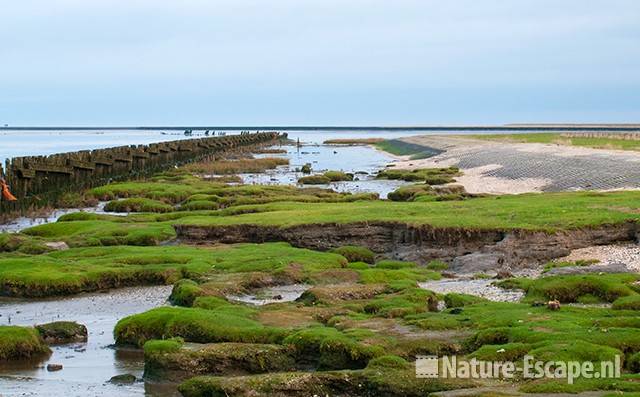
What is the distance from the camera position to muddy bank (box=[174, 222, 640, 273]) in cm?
2783

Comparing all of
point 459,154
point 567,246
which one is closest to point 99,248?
point 567,246

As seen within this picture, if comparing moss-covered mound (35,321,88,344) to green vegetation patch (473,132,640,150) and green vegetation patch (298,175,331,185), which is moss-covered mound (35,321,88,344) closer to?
green vegetation patch (298,175,331,185)

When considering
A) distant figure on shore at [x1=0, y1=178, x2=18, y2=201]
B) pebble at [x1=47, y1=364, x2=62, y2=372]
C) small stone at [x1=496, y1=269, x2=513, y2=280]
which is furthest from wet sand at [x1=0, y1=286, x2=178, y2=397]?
distant figure on shore at [x1=0, y1=178, x2=18, y2=201]

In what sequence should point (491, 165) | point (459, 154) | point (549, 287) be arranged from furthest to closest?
point (459, 154) → point (491, 165) → point (549, 287)

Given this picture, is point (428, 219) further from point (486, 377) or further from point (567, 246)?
point (486, 377)

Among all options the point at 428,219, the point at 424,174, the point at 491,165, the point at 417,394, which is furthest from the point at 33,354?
the point at 491,165

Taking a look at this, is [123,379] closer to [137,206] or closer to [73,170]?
[137,206]

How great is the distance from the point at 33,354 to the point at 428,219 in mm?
15809

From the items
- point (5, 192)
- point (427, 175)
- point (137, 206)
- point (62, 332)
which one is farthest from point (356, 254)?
point (427, 175)

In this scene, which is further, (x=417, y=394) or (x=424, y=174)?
(x=424, y=174)

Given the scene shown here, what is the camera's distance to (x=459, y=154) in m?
97.8

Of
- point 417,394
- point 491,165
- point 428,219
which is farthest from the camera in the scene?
point 491,165

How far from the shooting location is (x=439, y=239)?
29625mm

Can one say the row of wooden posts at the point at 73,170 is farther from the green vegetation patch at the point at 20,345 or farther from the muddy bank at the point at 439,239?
the green vegetation patch at the point at 20,345
